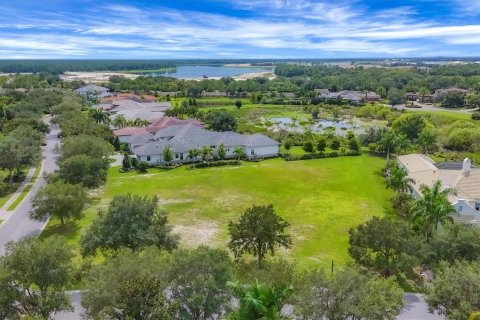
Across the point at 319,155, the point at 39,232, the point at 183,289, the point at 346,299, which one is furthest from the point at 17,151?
the point at 346,299

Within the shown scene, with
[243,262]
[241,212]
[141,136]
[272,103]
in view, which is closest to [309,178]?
[241,212]

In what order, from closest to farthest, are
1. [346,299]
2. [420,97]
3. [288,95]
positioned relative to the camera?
1. [346,299]
2. [420,97]
3. [288,95]

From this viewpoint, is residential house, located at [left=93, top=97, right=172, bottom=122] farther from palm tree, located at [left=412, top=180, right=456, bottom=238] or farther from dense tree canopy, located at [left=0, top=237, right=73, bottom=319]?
dense tree canopy, located at [left=0, top=237, right=73, bottom=319]

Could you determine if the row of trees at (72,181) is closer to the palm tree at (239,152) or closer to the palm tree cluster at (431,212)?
the palm tree at (239,152)

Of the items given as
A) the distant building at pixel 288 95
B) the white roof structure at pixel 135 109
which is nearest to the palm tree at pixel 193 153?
the white roof structure at pixel 135 109

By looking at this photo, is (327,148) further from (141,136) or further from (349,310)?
(349,310)

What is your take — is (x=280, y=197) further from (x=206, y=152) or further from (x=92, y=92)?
(x=92, y=92)
